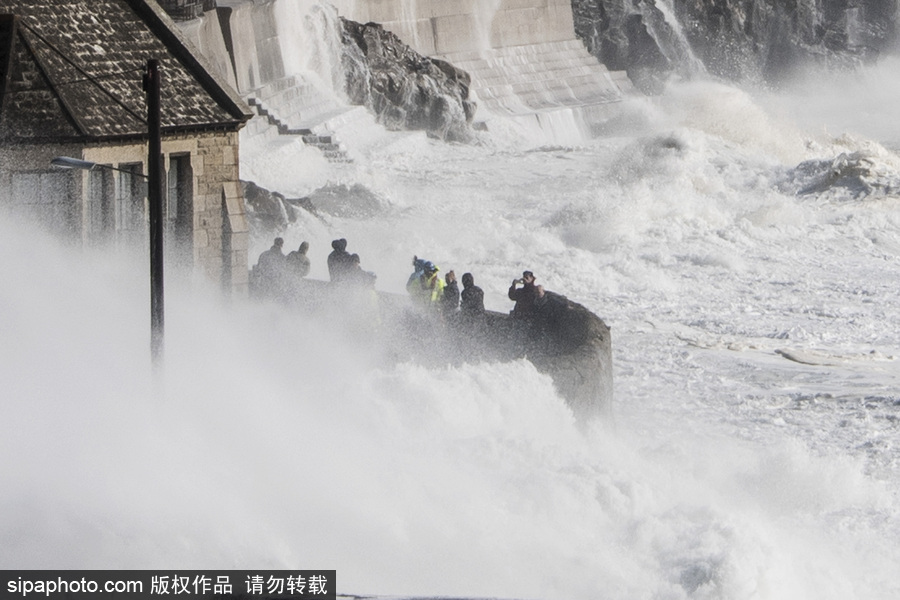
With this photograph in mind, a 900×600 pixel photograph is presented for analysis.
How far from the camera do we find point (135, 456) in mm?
Answer: 11617

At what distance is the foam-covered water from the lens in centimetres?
1096

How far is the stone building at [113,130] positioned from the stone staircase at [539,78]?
3057 cm

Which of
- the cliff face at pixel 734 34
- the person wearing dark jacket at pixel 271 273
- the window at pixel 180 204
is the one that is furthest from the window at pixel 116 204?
the cliff face at pixel 734 34

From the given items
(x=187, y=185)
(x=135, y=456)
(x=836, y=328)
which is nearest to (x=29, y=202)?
(x=187, y=185)

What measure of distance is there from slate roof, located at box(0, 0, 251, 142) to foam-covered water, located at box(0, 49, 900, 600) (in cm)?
139

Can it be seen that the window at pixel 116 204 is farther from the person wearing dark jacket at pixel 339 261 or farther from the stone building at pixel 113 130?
the person wearing dark jacket at pixel 339 261

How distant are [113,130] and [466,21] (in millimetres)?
35535

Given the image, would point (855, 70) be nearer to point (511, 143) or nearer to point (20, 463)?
point (511, 143)

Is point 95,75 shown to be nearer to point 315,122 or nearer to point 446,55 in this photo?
point 315,122

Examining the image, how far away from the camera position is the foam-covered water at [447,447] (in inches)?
432

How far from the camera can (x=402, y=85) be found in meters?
43.0

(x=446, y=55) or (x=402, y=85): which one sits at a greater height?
(x=446, y=55)

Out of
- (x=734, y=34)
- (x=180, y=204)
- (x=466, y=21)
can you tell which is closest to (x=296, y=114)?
(x=466, y=21)

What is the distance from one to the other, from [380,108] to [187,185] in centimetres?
2595
